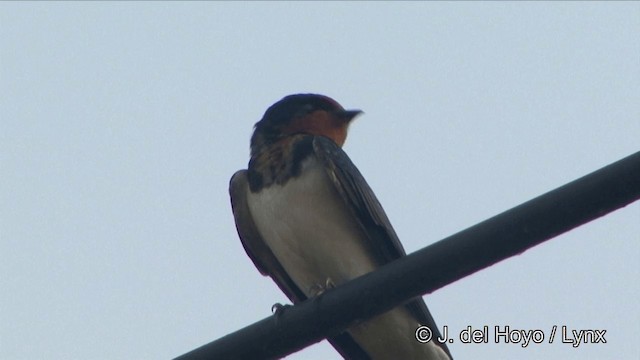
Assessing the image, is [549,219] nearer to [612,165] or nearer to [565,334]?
[612,165]

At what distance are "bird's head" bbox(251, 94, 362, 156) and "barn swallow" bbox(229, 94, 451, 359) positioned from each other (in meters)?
0.63

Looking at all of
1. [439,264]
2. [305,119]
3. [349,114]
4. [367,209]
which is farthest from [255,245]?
[439,264]

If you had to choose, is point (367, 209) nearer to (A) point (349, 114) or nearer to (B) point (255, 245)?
(B) point (255, 245)

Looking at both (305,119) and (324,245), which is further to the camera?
(305,119)

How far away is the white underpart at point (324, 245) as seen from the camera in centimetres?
572

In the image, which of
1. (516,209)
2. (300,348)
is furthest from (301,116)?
(516,209)

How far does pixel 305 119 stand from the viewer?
7.00 m

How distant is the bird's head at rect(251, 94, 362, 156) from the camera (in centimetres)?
692

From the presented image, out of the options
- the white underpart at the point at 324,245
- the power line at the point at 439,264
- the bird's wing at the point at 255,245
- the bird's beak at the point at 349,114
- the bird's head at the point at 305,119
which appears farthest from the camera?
the bird's beak at the point at 349,114

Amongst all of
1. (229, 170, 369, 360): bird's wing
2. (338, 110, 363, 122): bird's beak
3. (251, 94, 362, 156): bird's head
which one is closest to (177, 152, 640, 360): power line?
(229, 170, 369, 360): bird's wing

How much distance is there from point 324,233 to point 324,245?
0.22ft

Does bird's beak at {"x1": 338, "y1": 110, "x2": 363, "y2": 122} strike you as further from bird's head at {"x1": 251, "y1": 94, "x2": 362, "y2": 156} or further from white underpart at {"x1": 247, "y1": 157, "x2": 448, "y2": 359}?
white underpart at {"x1": 247, "y1": 157, "x2": 448, "y2": 359}

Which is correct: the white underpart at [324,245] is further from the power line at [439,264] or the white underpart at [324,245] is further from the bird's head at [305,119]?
the power line at [439,264]

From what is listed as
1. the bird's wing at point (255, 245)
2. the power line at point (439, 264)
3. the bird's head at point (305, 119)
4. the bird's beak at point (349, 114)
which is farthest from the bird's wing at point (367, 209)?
the power line at point (439, 264)
